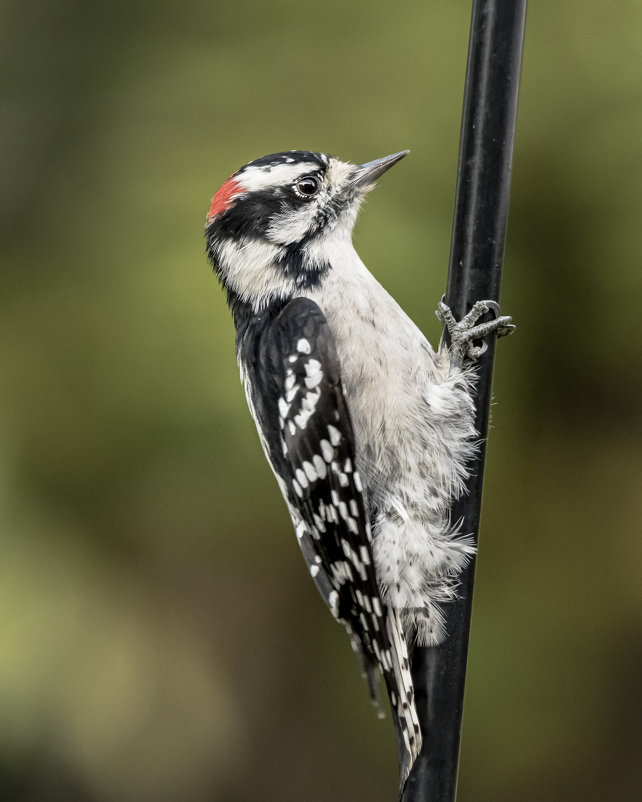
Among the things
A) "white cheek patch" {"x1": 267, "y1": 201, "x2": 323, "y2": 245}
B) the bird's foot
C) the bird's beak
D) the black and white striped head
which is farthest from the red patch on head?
the bird's foot

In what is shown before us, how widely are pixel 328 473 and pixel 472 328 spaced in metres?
0.52

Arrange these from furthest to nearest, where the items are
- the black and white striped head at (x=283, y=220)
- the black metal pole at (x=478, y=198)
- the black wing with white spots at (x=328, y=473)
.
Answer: the black and white striped head at (x=283, y=220) → the black wing with white spots at (x=328, y=473) → the black metal pole at (x=478, y=198)

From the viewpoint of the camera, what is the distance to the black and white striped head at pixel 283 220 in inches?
103

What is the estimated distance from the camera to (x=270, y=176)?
2635 millimetres

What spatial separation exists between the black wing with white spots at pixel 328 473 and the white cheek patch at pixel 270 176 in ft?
1.19

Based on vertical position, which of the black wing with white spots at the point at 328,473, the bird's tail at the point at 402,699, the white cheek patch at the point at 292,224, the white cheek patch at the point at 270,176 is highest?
the white cheek patch at the point at 270,176

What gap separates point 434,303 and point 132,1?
2.19 metres

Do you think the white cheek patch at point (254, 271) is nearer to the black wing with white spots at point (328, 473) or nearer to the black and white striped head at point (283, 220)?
the black and white striped head at point (283, 220)

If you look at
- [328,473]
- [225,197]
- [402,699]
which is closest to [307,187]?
[225,197]

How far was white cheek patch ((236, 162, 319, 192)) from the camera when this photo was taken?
8.63 feet

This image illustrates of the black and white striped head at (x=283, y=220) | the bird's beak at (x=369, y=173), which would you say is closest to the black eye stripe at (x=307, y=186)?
the black and white striped head at (x=283, y=220)

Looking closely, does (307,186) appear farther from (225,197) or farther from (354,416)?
(354,416)

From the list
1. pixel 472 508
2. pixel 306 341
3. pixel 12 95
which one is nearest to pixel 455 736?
pixel 472 508

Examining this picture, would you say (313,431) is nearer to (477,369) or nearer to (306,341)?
(306,341)
